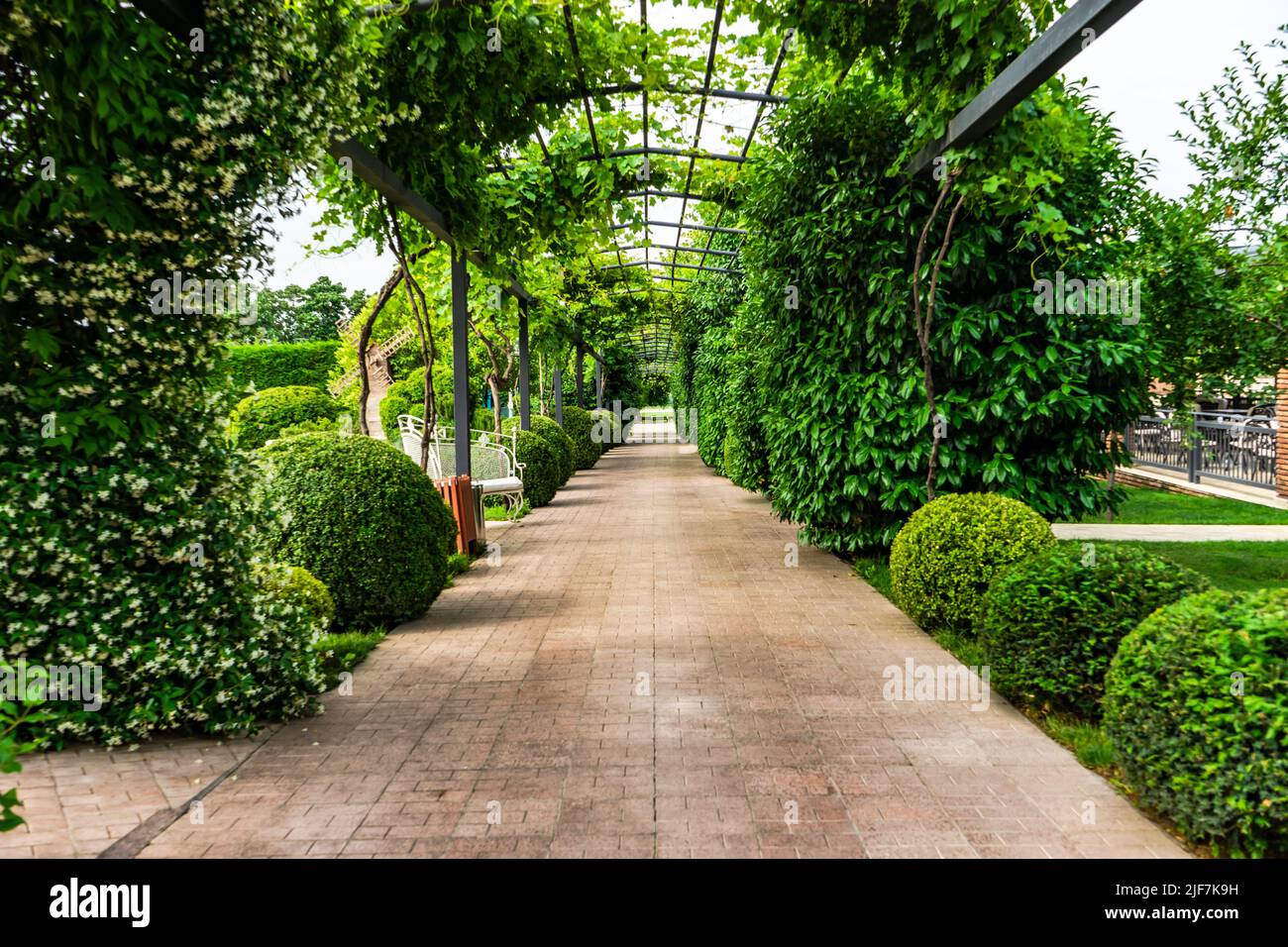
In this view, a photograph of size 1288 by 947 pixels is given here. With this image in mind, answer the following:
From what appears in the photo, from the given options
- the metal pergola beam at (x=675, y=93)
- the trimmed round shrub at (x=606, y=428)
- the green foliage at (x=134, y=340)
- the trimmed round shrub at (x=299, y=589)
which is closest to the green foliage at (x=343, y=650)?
the trimmed round shrub at (x=299, y=589)

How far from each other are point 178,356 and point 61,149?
92 centimetres

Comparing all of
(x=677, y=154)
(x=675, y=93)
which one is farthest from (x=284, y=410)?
(x=675, y=93)

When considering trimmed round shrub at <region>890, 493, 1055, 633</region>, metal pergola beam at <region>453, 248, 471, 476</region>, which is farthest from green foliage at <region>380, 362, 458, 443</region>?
trimmed round shrub at <region>890, 493, 1055, 633</region>

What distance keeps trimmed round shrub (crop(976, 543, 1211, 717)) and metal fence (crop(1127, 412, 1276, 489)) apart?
978cm

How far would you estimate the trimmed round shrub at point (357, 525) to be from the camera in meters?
6.32

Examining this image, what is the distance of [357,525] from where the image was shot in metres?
6.40

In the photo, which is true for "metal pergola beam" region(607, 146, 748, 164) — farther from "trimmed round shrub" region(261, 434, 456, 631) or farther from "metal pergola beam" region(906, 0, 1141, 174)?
"trimmed round shrub" region(261, 434, 456, 631)

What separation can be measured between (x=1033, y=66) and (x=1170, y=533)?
7.83 m

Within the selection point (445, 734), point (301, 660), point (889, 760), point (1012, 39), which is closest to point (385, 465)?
point (301, 660)

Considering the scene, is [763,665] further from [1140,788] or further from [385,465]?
[385,465]

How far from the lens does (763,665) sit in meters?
5.51

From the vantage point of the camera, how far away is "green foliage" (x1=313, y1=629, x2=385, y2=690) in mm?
5305

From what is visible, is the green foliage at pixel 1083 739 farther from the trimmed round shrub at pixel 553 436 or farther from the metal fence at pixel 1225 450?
the trimmed round shrub at pixel 553 436

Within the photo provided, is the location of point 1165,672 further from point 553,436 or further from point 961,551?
point 553,436
